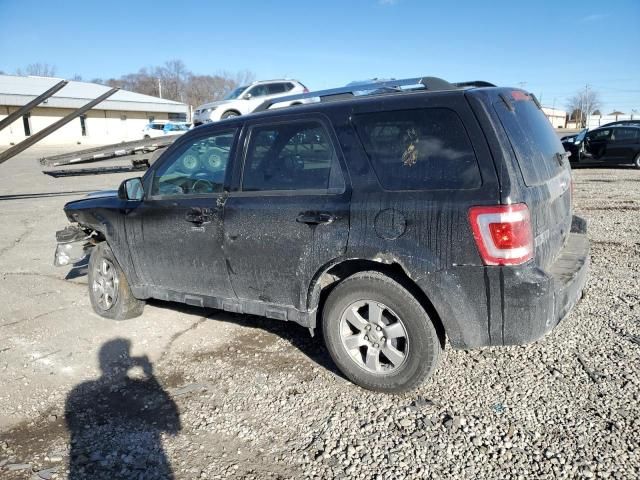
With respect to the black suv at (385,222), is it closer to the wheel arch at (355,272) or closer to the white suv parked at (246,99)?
the wheel arch at (355,272)

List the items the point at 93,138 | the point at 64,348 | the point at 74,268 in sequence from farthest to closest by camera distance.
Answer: the point at 93,138, the point at 74,268, the point at 64,348

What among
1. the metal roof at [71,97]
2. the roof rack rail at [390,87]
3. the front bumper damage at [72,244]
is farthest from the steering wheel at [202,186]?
the metal roof at [71,97]

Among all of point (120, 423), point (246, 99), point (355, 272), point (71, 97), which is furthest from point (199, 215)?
point (71, 97)

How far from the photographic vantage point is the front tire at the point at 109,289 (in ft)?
15.9

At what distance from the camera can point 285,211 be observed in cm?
348

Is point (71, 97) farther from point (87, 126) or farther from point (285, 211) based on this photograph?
point (285, 211)

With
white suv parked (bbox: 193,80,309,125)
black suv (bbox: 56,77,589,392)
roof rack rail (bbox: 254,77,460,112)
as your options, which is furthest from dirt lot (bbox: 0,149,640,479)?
white suv parked (bbox: 193,80,309,125)

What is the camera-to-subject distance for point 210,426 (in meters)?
3.09

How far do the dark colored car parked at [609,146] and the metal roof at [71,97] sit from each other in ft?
122

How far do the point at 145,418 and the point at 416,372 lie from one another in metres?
1.76

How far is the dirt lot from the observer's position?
8.81 feet

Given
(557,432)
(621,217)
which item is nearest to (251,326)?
(557,432)

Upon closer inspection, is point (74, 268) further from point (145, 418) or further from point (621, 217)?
point (621, 217)

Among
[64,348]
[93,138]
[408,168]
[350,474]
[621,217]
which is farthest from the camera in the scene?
[93,138]
